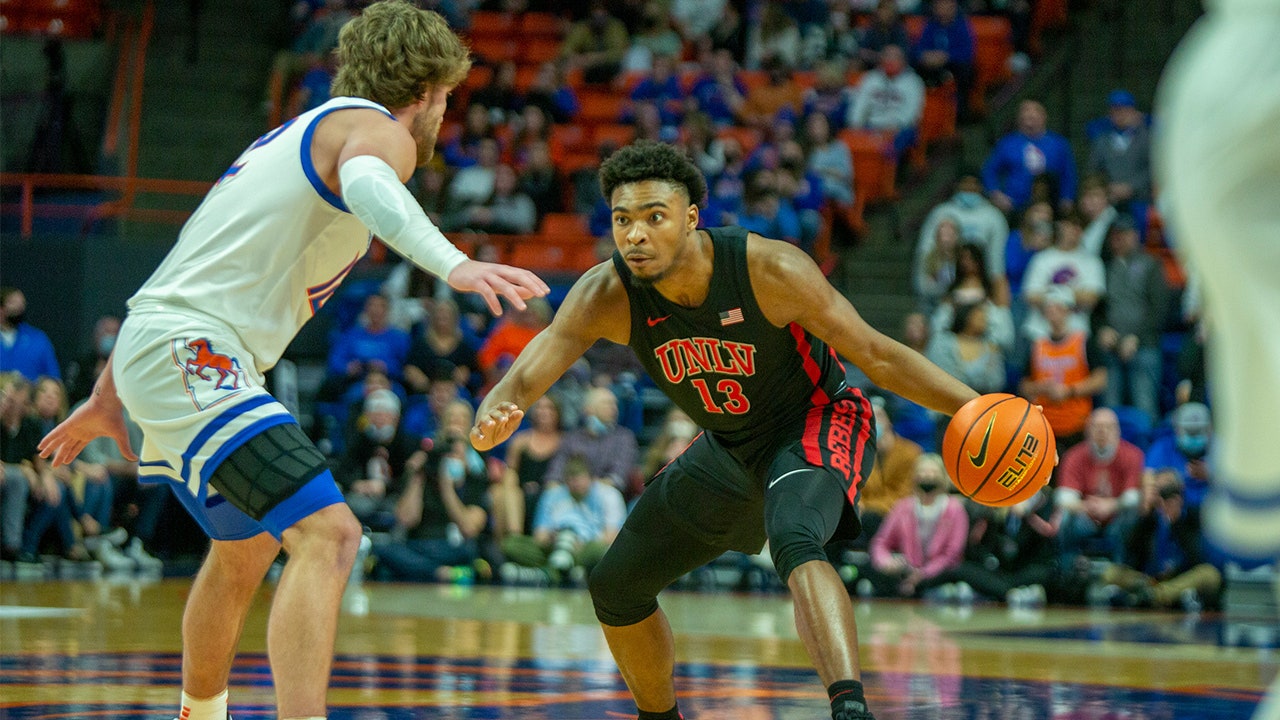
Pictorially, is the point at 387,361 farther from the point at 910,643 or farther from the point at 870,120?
the point at 910,643

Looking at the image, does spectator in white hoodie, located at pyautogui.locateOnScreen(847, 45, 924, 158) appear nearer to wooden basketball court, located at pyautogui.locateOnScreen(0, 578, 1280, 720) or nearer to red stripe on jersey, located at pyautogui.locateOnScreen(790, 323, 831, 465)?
wooden basketball court, located at pyautogui.locateOnScreen(0, 578, 1280, 720)

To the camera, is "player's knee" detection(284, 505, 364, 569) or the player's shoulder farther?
the player's shoulder

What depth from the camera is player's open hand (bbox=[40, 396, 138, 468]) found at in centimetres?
474

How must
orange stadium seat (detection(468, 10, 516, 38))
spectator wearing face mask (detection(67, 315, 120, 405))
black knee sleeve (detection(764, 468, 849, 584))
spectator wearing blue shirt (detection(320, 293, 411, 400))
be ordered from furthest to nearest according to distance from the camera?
orange stadium seat (detection(468, 10, 516, 38)) < spectator wearing blue shirt (detection(320, 293, 411, 400)) < spectator wearing face mask (detection(67, 315, 120, 405)) < black knee sleeve (detection(764, 468, 849, 584))

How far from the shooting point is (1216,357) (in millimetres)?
2457

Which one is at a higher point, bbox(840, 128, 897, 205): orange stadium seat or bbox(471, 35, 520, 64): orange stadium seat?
bbox(471, 35, 520, 64): orange stadium seat

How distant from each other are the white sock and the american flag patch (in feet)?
6.32

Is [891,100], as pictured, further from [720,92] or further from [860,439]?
[860,439]

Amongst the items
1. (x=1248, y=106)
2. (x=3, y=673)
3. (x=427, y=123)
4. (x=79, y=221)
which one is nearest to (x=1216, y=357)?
(x=1248, y=106)

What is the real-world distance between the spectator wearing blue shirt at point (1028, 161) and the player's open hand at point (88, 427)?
10645mm

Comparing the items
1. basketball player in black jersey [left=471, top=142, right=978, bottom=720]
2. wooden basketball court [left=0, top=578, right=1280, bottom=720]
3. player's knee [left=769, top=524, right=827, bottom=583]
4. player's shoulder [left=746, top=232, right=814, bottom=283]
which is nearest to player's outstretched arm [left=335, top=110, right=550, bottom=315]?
basketball player in black jersey [left=471, top=142, right=978, bottom=720]

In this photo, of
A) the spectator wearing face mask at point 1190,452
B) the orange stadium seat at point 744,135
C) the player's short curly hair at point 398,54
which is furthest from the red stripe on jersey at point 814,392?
the orange stadium seat at point 744,135

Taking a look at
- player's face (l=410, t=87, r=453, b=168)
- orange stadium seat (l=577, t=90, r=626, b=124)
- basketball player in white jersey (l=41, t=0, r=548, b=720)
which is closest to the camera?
basketball player in white jersey (l=41, t=0, r=548, b=720)

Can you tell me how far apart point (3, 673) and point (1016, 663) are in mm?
4446
